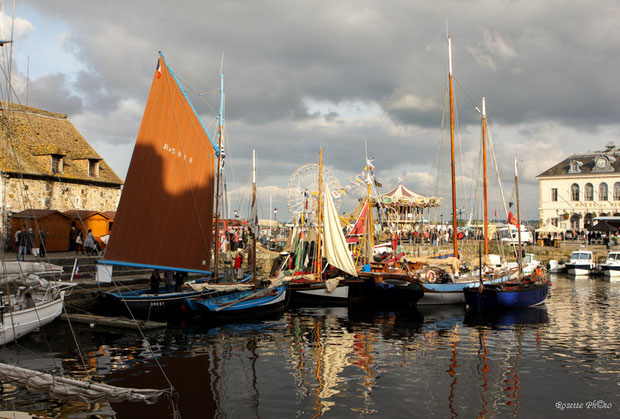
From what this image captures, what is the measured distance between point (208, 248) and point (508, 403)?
16.4m

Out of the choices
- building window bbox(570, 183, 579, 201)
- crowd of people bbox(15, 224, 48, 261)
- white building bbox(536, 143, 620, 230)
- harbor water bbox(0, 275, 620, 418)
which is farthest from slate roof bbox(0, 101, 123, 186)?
building window bbox(570, 183, 579, 201)

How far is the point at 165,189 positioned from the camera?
23.4 metres

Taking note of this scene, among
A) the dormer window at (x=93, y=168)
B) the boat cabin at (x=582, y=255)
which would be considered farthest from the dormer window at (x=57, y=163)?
the boat cabin at (x=582, y=255)

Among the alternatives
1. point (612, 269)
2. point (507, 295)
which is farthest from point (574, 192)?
point (507, 295)

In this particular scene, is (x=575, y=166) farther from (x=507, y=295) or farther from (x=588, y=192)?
(x=507, y=295)

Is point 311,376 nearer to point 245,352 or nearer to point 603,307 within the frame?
point 245,352

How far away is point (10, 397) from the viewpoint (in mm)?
12625

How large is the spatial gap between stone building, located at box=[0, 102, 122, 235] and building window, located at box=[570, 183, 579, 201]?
206 ft

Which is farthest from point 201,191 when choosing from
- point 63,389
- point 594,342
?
point 594,342

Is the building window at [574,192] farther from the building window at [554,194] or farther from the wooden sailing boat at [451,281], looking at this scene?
the wooden sailing boat at [451,281]

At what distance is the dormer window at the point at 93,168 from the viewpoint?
43750 mm

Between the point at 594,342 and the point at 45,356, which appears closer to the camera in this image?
the point at 45,356

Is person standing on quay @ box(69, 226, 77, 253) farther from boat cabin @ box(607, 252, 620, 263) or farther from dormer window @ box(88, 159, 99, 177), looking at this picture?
boat cabin @ box(607, 252, 620, 263)

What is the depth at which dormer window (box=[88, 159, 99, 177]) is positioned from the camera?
43.8 meters
